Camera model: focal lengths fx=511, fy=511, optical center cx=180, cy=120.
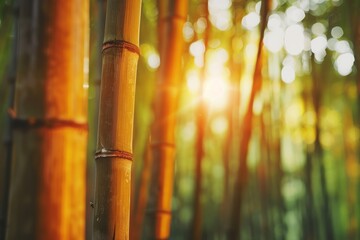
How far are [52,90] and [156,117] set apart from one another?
1.61m

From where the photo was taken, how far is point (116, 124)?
55.4 inches

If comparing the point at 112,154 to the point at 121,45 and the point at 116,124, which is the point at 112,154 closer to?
the point at 116,124

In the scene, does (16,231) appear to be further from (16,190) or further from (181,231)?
(181,231)

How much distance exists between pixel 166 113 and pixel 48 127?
5.23 ft

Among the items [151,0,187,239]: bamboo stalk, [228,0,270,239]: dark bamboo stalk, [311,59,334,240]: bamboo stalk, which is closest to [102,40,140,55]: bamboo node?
[228,0,270,239]: dark bamboo stalk

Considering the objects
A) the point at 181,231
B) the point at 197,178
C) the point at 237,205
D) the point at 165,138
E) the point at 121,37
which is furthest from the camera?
the point at 181,231

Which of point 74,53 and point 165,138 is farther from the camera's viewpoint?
point 165,138

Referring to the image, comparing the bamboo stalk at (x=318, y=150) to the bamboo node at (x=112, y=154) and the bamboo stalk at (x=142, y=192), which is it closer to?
the bamboo stalk at (x=142, y=192)

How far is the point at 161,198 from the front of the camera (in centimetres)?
254

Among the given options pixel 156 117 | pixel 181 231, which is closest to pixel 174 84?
pixel 156 117

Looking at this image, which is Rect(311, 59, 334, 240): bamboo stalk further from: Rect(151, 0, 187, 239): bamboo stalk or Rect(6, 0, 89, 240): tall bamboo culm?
Rect(6, 0, 89, 240): tall bamboo culm

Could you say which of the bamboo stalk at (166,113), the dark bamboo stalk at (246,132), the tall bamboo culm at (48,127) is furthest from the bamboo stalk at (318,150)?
the tall bamboo culm at (48,127)

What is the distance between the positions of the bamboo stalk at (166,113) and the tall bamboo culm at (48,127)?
59.6 inches

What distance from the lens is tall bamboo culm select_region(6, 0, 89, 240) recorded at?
0.94m
